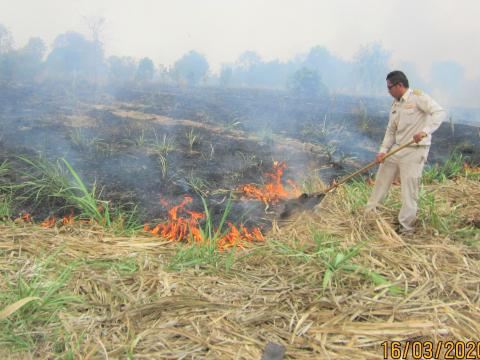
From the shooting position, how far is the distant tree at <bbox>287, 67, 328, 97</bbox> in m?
17.4

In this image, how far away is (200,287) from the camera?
9.66 feet

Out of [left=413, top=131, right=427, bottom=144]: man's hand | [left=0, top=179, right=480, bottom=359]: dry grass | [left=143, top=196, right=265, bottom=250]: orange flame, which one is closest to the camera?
[left=0, top=179, right=480, bottom=359]: dry grass

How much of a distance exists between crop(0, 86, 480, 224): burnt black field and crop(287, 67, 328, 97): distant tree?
20.0 feet

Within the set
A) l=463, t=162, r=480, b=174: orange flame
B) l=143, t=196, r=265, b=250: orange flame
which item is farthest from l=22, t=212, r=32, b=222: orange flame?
l=463, t=162, r=480, b=174: orange flame

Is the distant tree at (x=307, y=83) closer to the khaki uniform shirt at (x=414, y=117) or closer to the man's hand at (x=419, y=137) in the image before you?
the khaki uniform shirt at (x=414, y=117)

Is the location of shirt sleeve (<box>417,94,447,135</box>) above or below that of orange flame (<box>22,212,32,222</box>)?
above

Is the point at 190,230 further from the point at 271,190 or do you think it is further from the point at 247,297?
the point at 271,190

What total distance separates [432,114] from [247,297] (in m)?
2.44

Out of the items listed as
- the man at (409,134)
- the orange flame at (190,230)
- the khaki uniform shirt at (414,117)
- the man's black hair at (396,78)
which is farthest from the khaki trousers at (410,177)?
the orange flame at (190,230)

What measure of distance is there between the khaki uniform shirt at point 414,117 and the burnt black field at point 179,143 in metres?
1.67

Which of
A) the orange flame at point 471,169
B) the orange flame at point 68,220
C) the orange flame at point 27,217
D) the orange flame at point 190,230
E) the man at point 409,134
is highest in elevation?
the man at point 409,134

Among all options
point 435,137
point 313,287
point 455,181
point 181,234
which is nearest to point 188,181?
point 181,234

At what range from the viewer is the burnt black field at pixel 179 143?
201 inches

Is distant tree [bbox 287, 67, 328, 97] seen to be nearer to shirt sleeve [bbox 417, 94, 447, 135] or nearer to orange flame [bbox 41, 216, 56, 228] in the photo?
shirt sleeve [bbox 417, 94, 447, 135]
